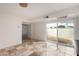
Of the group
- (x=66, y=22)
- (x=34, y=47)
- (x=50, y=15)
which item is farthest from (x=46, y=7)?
(x=34, y=47)

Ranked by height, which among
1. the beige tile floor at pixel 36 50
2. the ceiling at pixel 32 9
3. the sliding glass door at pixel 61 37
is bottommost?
the beige tile floor at pixel 36 50

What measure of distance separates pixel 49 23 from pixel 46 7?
0.26 m

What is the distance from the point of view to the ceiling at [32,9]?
46.9 inches

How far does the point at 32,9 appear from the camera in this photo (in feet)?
4.23

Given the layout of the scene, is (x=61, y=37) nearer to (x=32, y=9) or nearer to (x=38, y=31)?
(x=38, y=31)

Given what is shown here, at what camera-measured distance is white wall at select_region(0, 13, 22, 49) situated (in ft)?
4.18

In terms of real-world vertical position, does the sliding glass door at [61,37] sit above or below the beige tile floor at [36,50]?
above

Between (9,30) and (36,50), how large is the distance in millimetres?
519

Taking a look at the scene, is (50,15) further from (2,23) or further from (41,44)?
(2,23)

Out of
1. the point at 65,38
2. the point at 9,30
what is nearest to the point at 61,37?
the point at 65,38

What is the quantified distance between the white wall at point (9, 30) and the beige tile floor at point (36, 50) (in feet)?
0.28

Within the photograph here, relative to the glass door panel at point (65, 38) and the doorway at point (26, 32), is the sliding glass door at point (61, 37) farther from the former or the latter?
the doorway at point (26, 32)

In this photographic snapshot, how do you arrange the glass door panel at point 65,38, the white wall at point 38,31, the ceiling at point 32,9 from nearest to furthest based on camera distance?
the ceiling at point 32,9, the glass door panel at point 65,38, the white wall at point 38,31

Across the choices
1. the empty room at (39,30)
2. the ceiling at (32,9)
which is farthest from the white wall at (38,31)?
the ceiling at (32,9)
